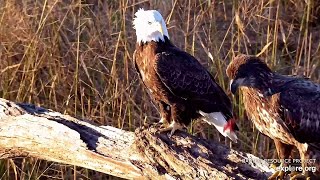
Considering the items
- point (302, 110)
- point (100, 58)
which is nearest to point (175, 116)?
point (302, 110)

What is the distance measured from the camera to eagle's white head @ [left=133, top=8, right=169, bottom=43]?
4.03 m

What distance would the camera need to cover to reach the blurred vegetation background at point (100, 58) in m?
4.66

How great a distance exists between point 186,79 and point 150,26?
36cm

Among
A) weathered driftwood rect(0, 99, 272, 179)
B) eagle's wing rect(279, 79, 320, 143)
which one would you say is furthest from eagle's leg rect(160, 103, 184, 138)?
eagle's wing rect(279, 79, 320, 143)

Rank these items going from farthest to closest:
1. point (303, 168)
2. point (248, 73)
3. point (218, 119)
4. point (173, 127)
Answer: point (218, 119) < point (173, 127) < point (248, 73) < point (303, 168)

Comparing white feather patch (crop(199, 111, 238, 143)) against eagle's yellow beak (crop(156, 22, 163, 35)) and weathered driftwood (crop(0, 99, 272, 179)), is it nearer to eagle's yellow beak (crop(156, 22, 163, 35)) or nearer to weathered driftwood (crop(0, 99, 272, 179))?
weathered driftwood (crop(0, 99, 272, 179))

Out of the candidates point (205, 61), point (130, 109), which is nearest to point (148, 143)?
point (130, 109)

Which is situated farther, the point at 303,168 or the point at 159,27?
the point at 159,27

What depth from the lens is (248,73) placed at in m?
3.68

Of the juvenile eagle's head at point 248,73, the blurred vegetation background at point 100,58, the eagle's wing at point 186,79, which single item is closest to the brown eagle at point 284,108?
the juvenile eagle's head at point 248,73

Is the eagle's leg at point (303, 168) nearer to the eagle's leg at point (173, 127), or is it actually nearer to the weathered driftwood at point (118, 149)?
the weathered driftwood at point (118, 149)

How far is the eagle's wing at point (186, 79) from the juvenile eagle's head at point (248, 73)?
1.21 feet

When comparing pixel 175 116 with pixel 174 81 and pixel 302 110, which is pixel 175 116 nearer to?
pixel 174 81

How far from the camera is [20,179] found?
176 inches
